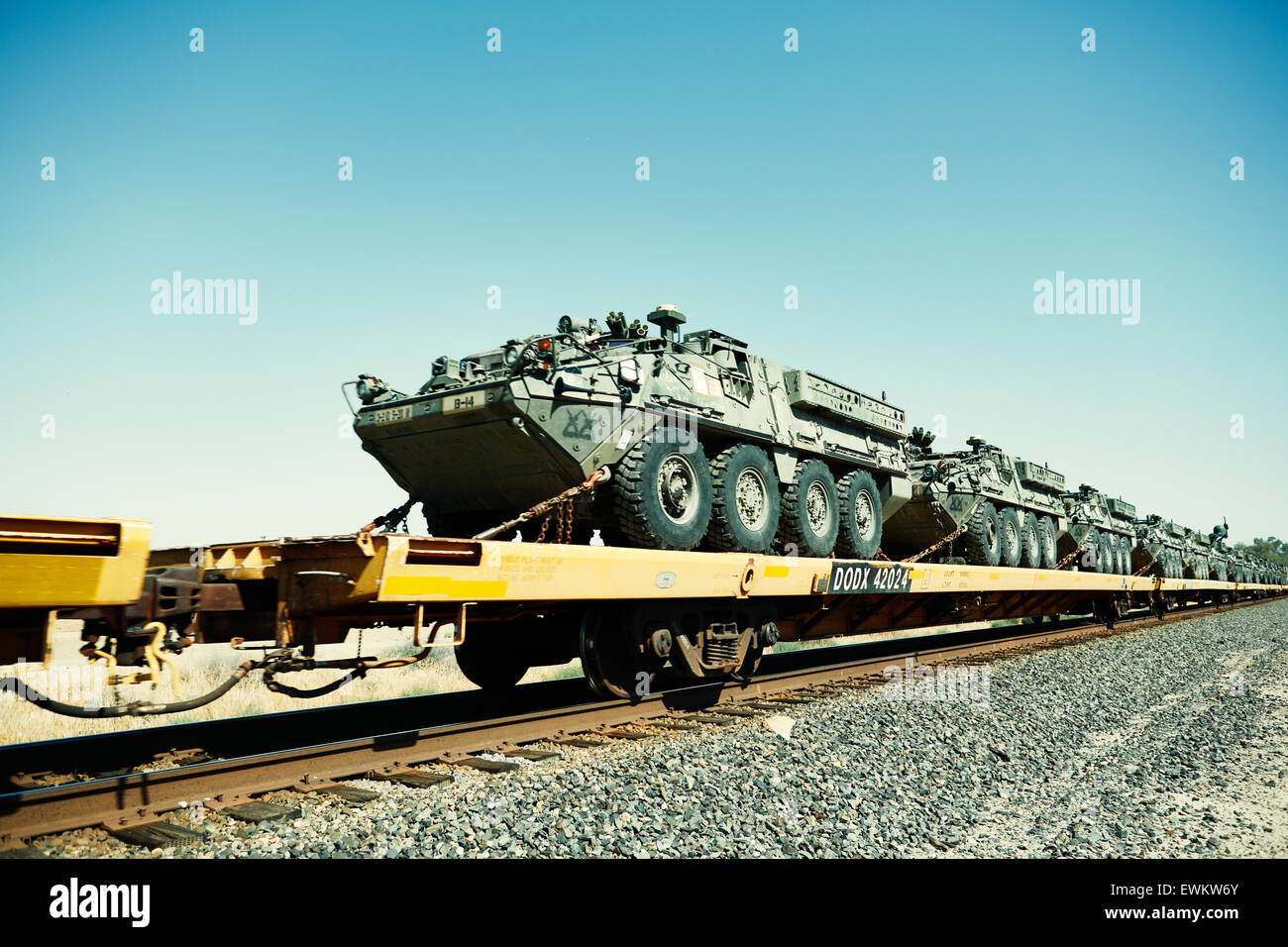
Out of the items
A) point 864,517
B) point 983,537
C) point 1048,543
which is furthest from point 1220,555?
point 864,517

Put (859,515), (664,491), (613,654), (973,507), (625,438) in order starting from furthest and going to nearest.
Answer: (973,507) → (859,515) → (664,491) → (613,654) → (625,438)

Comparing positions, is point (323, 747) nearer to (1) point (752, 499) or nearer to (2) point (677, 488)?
(2) point (677, 488)

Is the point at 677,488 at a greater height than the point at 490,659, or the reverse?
the point at 677,488

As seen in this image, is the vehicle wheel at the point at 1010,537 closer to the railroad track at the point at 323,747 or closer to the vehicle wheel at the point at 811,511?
the railroad track at the point at 323,747

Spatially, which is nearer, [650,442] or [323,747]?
[323,747]

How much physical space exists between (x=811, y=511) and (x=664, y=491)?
2.80 m

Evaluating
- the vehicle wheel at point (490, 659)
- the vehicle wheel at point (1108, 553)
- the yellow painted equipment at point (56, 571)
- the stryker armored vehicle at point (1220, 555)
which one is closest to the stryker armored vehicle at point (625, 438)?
the vehicle wheel at point (490, 659)

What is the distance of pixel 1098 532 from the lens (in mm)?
20406

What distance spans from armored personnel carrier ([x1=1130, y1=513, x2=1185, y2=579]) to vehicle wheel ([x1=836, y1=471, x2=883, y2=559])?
16153 mm

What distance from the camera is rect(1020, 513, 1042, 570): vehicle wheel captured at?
1648cm

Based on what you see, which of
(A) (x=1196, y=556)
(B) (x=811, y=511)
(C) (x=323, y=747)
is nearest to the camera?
(C) (x=323, y=747)

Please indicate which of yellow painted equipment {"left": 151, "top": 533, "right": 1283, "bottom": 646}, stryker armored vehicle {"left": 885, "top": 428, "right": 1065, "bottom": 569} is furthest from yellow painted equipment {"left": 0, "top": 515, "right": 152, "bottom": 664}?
stryker armored vehicle {"left": 885, "top": 428, "right": 1065, "bottom": 569}

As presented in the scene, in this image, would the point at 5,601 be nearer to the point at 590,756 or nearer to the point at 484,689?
the point at 590,756
